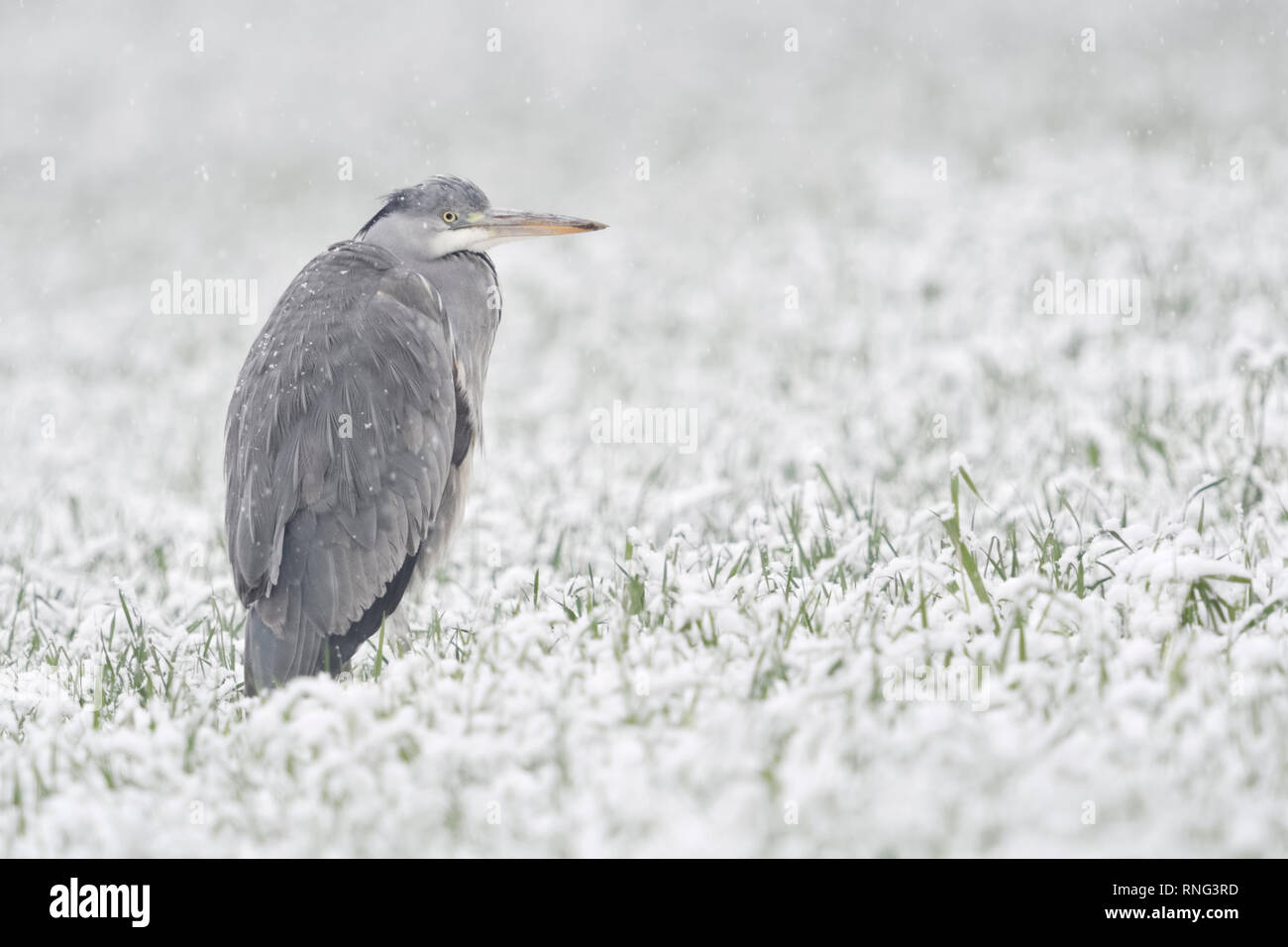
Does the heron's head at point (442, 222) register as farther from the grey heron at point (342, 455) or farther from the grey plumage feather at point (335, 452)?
the grey plumage feather at point (335, 452)

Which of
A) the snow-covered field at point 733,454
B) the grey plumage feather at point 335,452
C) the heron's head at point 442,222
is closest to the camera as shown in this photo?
the snow-covered field at point 733,454

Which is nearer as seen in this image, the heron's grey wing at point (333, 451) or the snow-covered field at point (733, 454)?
the snow-covered field at point (733, 454)

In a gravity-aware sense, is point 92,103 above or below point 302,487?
above

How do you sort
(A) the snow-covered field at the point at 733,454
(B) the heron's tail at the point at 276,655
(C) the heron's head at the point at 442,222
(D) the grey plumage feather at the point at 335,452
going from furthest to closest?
(C) the heron's head at the point at 442,222 → (D) the grey plumage feather at the point at 335,452 → (B) the heron's tail at the point at 276,655 → (A) the snow-covered field at the point at 733,454

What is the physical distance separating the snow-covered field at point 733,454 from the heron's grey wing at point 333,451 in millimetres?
335

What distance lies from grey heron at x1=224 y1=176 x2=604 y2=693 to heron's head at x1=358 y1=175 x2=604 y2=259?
150 mm

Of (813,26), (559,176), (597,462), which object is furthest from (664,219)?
(813,26)

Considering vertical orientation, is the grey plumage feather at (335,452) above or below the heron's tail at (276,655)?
above

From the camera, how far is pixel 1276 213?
372 inches

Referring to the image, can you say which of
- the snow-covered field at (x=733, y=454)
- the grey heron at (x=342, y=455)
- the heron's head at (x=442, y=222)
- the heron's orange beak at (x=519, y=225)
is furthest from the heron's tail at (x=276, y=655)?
the heron's orange beak at (x=519, y=225)

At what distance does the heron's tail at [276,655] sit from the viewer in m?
3.98

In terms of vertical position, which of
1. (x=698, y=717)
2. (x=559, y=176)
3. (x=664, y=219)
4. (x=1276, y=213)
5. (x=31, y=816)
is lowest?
(x=31, y=816)
